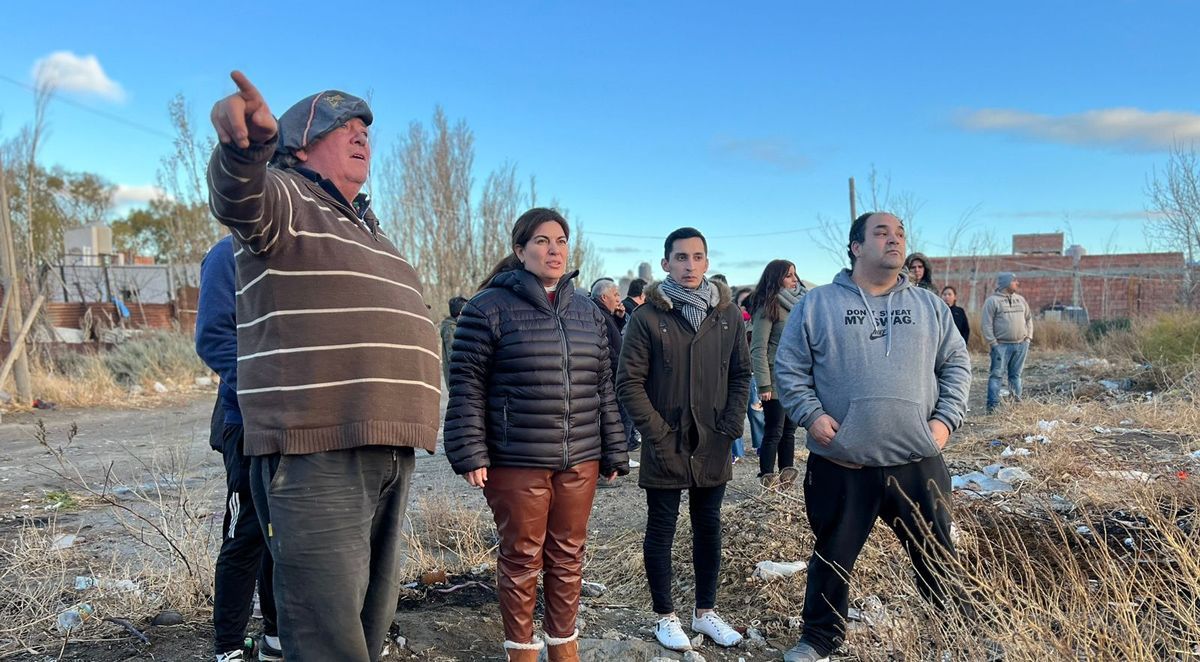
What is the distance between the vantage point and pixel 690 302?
3742 mm

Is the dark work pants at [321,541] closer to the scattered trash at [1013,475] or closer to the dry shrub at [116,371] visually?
the scattered trash at [1013,475]

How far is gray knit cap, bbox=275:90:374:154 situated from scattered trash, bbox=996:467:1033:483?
477 centimetres

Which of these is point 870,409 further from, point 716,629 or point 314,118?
point 314,118

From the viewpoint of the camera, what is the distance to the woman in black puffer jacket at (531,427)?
3.02 m

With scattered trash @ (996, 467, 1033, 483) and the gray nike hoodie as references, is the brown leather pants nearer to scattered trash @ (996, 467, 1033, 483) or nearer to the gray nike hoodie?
the gray nike hoodie

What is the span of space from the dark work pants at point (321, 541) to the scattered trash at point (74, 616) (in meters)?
1.83

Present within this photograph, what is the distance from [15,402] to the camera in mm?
11555

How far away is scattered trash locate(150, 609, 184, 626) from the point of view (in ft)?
11.4

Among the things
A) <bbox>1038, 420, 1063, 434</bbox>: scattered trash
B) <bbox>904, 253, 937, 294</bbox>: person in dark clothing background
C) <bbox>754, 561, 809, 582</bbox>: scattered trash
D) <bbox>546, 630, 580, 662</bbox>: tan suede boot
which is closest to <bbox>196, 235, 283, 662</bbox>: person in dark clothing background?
<bbox>546, 630, 580, 662</bbox>: tan suede boot

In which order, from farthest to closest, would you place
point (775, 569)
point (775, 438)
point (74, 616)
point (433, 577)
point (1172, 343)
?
point (1172, 343) < point (775, 438) < point (775, 569) < point (433, 577) < point (74, 616)

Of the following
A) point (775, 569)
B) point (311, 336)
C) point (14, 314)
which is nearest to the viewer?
point (311, 336)

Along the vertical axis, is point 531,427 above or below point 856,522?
above

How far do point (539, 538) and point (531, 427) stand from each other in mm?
453

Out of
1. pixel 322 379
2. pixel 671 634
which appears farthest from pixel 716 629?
pixel 322 379
